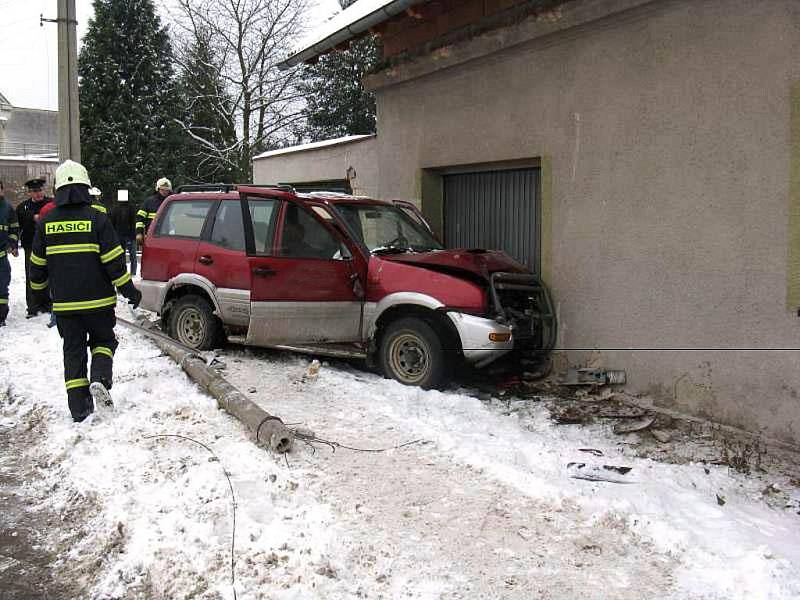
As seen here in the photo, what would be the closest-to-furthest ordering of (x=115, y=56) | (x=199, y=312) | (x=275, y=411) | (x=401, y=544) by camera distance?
(x=401, y=544) → (x=275, y=411) → (x=199, y=312) → (x=115, y=56)

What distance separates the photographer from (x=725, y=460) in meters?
5.28

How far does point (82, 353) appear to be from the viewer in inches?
222

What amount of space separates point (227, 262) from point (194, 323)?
862mm

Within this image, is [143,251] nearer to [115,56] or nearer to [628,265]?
[628,265]

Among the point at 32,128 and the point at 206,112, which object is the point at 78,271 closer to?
the point at 206,112

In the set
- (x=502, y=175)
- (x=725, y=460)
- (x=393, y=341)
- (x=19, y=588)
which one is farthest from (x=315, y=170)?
(x=19, y=588)

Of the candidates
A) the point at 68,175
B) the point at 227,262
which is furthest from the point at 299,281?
the point at 68,175

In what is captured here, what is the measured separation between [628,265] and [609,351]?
2.79 feet

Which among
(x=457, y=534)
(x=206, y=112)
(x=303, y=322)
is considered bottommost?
(x=457, y=534)

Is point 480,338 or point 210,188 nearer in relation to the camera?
point 480,338

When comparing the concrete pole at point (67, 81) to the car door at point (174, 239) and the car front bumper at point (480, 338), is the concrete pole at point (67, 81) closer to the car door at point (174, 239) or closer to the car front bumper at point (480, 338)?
the car door at point (174, 239)

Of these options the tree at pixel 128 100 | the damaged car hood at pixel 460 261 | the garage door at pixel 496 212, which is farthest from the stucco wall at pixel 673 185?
the tree at pixel 128 100

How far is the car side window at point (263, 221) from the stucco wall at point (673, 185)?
105 inches

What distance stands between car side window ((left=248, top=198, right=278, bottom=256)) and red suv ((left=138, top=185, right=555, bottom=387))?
0.01 metres
